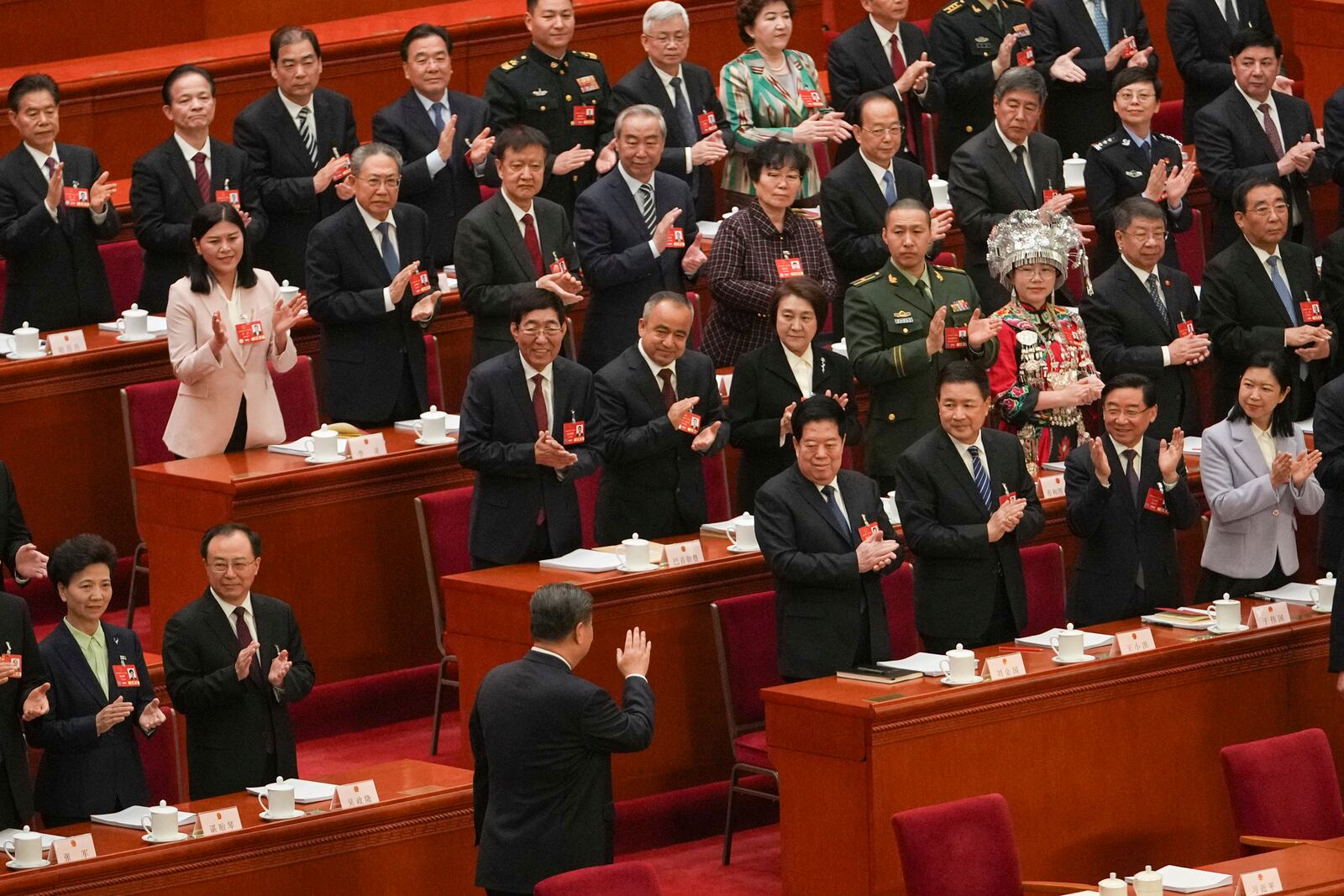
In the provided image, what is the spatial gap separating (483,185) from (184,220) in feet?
4.17

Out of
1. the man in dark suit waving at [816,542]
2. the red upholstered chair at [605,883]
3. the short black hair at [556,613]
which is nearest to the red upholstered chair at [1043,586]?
the man in dark suit waving at [816,542]

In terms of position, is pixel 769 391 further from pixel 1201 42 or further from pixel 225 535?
pixel 1201 42

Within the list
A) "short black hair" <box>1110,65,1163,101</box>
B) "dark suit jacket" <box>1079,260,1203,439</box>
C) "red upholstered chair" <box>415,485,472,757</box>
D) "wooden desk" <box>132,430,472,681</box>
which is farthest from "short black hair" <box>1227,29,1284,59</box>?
"red upholstered chair" <box>415,485,472,757</box>

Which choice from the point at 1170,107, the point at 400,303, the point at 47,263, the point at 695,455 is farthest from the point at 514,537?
the point at 1170,107

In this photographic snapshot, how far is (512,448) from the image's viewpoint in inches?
239

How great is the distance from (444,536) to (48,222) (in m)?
1.64

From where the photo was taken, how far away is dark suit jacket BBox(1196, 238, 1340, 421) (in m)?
7.11

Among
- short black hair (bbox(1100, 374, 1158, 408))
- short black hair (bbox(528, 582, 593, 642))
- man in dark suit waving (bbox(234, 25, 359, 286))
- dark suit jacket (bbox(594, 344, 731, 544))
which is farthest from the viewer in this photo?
man in dark suit waving (bbox(234, 25, 359, 286))

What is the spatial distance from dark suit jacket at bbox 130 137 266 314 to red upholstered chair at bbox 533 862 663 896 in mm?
3244

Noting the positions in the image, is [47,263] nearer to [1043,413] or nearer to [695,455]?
[695,455]

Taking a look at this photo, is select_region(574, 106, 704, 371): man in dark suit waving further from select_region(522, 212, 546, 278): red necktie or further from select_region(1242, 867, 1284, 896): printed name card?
select_region(1242, 867, 1284, 896): printed name card

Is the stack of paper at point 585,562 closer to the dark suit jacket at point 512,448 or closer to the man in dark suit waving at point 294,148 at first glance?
the dark suit jacket at point 512,448

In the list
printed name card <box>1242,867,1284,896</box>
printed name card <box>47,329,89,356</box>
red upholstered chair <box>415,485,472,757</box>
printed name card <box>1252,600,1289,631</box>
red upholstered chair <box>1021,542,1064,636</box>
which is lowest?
printed name card <box>1242,867,1284,896</box>

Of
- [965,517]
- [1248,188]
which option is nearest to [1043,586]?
[965,517]
